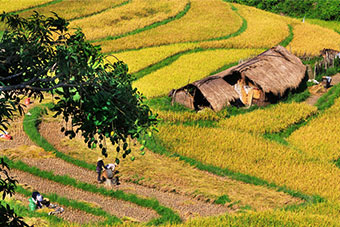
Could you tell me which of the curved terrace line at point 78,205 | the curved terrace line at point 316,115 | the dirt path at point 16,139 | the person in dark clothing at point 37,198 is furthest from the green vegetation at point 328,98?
the person in dark clothing at point 37,198

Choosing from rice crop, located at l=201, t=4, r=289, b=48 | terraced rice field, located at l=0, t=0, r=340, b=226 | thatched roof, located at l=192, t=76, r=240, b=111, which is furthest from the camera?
rice crop, located at l=201, t=4, r=289, b=48

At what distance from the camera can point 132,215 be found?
16.4 meters

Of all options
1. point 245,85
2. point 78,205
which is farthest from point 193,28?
point 78,205

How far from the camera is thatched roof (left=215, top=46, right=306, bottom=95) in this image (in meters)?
26.8

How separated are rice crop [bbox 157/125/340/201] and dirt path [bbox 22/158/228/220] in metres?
2.84

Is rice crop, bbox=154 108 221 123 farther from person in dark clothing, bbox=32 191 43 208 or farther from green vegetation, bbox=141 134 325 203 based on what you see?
person in dark clothing, bbox=32 191 43 208

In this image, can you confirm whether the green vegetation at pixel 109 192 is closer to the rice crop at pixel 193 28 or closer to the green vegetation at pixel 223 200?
the green vegetation at pixel 223 200

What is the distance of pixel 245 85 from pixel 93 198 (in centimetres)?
1230

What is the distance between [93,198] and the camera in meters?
17.4

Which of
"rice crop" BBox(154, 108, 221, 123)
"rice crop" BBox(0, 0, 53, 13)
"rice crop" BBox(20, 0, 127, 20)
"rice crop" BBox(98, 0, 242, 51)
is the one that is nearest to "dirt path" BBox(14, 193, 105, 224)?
"rice crop" BBox(154, 108, 221, 123)

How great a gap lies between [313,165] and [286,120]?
197 inches

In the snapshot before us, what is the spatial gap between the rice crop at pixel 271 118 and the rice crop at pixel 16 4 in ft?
82.8

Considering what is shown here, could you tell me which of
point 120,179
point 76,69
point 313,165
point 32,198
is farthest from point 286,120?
point 76,69

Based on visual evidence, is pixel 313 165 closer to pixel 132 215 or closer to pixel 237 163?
pixel 237 163
